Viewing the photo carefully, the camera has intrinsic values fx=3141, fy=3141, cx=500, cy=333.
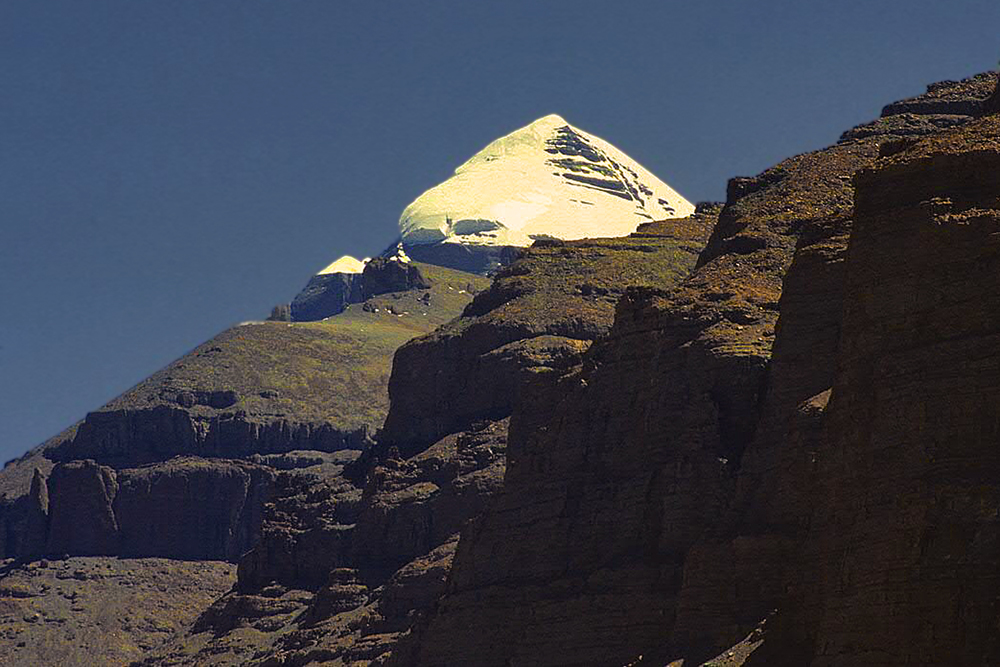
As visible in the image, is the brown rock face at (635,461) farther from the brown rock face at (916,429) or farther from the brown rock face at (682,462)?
the brown rock face at (916,429)

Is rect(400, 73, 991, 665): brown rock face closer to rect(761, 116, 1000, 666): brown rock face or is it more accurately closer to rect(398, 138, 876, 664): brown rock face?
rect(398, 138, 876, 664): brown rock face

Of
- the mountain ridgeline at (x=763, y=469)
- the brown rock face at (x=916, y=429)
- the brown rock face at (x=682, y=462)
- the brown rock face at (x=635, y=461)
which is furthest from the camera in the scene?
the brown rock face at (x=635, y=461)

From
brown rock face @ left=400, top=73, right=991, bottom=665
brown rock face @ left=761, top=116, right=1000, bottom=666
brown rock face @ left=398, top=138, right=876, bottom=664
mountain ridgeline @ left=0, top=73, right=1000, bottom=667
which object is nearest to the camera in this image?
brown rock face @ left=761, top=116, right=1000, bottom=666

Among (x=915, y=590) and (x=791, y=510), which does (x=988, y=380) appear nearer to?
(x=915, y=590)

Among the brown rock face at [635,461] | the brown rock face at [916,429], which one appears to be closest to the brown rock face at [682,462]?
the brown rock face at [635,461]

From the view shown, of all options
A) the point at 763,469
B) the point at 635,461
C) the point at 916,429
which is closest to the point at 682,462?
the point at 635,461

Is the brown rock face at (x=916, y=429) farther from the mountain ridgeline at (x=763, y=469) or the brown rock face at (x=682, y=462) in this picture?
the brown rock face at (x=682, y=462)

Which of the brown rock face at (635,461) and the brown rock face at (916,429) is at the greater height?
the brown rock face at (635,461)

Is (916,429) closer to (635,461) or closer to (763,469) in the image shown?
(763,469)

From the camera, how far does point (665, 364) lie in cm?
12900

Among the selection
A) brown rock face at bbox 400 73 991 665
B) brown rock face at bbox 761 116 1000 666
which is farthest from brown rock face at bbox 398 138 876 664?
brown rock face at bbox 761 116 1000 666

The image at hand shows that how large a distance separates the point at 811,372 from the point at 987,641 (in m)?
35.0

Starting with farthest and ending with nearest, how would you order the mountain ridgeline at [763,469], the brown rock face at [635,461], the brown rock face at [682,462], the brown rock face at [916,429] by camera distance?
the brown rock face at [635,461]
the brown rock face at [682,462]
the mountain ridgeline at [763,469]
the brown rock face at [916,429]

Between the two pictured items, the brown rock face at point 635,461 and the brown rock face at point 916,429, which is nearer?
the brown rock face at point 916,429
